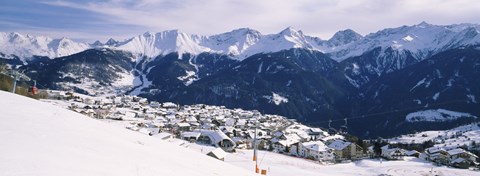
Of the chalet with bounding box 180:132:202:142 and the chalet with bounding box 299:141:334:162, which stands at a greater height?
the chalet with bounding box 180:132:202:142

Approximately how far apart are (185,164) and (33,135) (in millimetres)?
3258

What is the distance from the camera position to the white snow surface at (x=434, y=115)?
551ft

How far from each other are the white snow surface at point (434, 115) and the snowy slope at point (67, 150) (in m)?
178

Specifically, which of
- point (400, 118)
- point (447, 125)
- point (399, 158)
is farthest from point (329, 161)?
point (400, 118)

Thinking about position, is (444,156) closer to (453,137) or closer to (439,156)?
(439,156)

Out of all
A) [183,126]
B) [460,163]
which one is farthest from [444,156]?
[183,126]

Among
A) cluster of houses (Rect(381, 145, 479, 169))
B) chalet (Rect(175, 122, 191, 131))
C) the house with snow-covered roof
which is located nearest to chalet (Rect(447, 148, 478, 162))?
cluster of houses (Rect(381, 145, 479, 169))

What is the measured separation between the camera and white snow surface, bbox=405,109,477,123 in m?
168

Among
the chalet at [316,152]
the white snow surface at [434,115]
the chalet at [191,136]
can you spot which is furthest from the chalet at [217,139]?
the white snow surface at [434,115]

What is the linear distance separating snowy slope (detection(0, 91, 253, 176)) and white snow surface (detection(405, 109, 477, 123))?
178 m

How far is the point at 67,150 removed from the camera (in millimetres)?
6969

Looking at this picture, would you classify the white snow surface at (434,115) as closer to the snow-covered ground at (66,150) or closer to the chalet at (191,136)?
the chalet at (191,136)

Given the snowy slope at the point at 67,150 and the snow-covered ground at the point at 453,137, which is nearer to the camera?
the snowy slope at the point at 67,150

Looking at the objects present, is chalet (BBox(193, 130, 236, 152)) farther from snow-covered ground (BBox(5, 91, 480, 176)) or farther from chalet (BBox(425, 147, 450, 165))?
snow-covered ground (BBox(5, 91, 480, 176))
